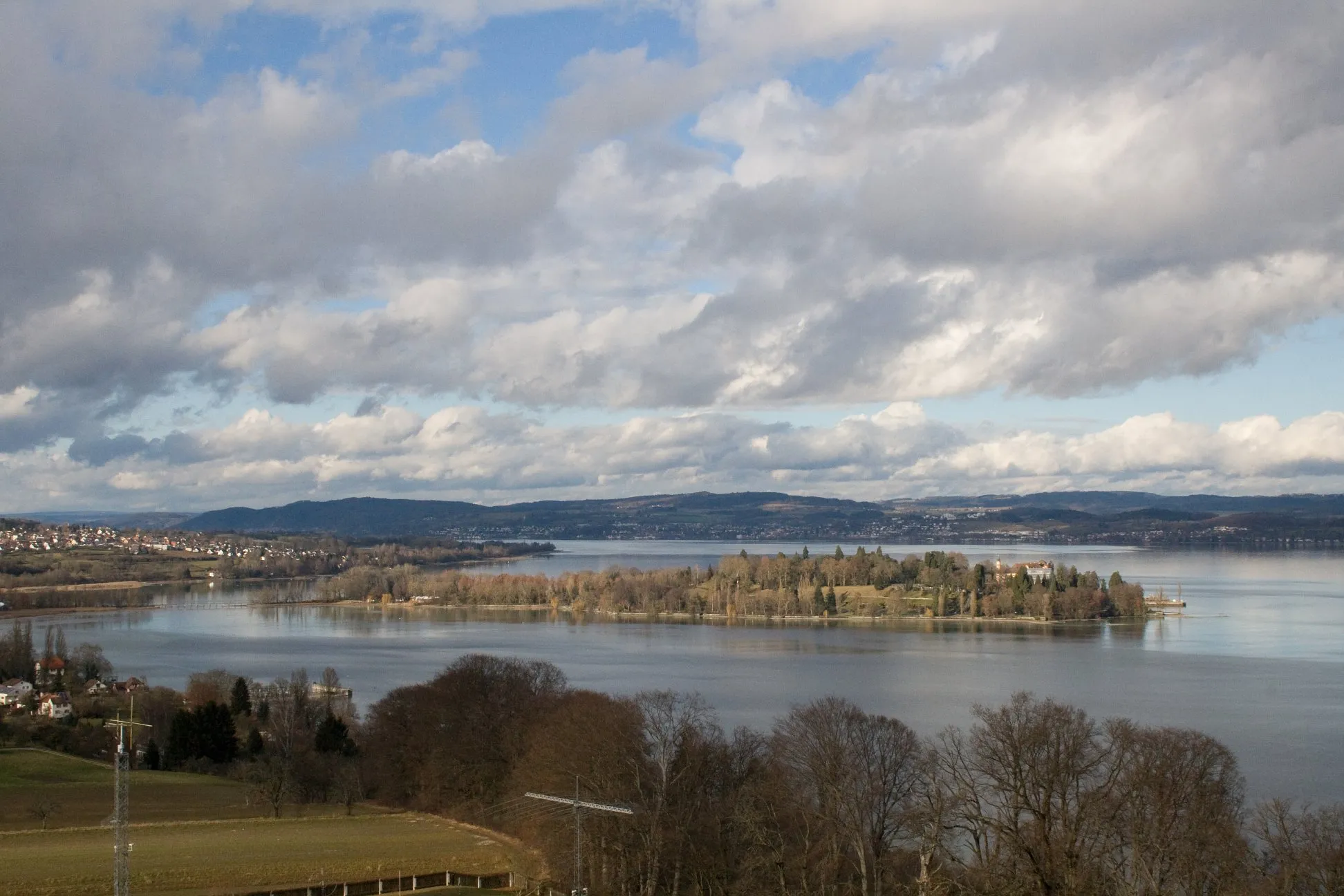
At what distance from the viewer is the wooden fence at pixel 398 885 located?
13.4 m

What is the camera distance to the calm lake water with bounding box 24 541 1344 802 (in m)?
26.9

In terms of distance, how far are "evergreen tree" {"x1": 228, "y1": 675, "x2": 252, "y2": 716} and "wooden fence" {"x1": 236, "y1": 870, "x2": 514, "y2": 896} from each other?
49.4 feet

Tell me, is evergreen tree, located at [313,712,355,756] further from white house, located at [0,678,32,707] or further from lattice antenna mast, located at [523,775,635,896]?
white house, located at [0,678,32,707]

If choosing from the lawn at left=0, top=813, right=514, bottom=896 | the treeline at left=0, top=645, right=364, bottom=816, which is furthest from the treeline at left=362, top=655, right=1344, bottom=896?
the treeline at left=0, top=645, right=364, bottom=816

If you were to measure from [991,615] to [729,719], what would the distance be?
35361 millimetres

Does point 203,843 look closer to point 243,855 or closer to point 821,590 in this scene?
point 243,855

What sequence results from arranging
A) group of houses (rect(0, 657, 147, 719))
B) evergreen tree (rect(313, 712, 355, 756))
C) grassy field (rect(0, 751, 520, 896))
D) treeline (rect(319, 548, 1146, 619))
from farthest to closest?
treeline (rect(319, 548, 1146, 619)) < group of houses (rect(0, 657, 147, 719)) < evergreen tree (rect(313, 712, 355, 756)) < grassy field (rect(0, 751, 520, 896))

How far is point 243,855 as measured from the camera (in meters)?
14.8

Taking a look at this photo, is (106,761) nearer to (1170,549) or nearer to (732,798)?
(732,798)

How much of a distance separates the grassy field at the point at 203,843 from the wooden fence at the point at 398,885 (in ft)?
0.54

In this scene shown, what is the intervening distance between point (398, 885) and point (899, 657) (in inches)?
1152

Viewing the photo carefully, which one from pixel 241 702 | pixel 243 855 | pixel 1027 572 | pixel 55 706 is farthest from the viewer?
pixel 1027 572

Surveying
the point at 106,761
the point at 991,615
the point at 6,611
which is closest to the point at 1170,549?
the point at 991,615

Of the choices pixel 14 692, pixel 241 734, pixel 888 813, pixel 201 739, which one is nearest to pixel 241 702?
pixel 241 734
